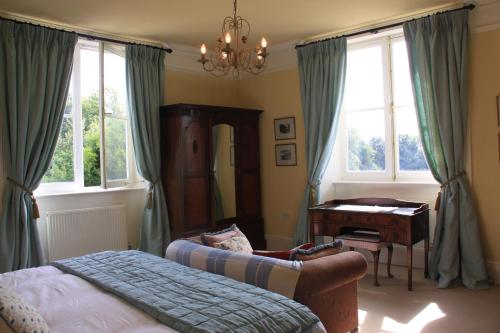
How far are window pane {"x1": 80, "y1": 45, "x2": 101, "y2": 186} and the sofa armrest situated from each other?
3116mm

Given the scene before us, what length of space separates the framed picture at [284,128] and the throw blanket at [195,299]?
312 cm

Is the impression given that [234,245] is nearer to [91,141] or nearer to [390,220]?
[390,220]

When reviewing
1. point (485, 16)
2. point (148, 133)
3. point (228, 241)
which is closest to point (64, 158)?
point (148, 133)

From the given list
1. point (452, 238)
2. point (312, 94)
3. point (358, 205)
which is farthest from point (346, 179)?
point (452, 238)

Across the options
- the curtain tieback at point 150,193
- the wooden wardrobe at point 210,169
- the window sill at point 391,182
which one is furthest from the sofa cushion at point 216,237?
the window sill at point 391,182

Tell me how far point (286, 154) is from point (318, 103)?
A: 85 cm

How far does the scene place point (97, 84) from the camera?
15.5ft

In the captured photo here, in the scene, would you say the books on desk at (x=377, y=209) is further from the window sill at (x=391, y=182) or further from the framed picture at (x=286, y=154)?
the framed picture at (x=286, y=154)

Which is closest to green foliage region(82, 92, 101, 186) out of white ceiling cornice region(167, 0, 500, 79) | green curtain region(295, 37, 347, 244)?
white ceiling cornice region(167, 0, 500, 79)

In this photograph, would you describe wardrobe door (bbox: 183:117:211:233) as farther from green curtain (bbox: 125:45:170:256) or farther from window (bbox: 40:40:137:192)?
window (bbox: 40:40:137:192)

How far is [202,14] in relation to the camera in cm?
421

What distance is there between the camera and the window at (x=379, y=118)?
4733mm

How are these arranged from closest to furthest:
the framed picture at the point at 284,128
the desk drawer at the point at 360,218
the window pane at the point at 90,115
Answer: the desk drawer at the point at 360,218 < the window pane at the point at 90,115 < the framed picture at the point at 284,128

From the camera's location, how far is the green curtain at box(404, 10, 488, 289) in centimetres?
401
